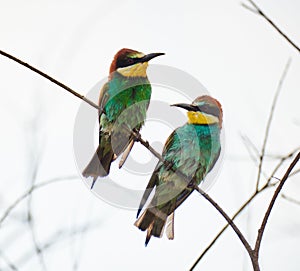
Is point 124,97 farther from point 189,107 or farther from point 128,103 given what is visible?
point 189,107

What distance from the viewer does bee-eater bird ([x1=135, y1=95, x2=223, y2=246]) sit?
6.41ft

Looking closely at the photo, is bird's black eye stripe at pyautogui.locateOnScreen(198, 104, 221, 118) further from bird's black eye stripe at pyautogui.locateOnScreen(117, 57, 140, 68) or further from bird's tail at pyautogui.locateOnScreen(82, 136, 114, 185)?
bird's tail at pyautogui.locateOnScreen(82, 136, 114, 185)

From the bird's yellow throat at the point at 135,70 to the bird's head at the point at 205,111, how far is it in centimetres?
32

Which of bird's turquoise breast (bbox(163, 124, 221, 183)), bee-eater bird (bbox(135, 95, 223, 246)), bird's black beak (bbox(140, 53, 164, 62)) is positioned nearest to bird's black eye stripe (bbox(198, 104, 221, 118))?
bee-eater bird (bbox(135, 95, 223, 246))

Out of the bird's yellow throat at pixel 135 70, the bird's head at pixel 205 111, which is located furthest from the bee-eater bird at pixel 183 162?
the bird's yellow throat at pixel 135 70

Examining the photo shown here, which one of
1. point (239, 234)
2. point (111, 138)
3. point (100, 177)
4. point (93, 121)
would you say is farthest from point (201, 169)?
point (239, 234)

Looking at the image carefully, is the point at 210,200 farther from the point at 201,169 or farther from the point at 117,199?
the point at 201,169

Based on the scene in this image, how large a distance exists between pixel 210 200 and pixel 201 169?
117cm

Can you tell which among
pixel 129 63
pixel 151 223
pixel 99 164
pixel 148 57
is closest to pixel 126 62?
pixel 129 63

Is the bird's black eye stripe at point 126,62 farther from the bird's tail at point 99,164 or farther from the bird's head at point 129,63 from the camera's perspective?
the bird's tail at point 99,164

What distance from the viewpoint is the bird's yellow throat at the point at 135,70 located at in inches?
105

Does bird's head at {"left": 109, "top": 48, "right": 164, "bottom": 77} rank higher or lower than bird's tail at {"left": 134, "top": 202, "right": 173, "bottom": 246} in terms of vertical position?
higher

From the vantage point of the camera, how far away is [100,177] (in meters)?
1.76

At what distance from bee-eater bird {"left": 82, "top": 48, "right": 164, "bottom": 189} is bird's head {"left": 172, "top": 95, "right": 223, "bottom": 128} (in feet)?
0.87
